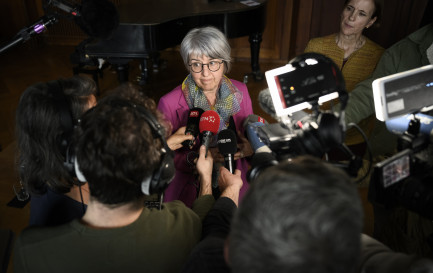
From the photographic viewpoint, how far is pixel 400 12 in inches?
142

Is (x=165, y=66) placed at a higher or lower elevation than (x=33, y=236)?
lower

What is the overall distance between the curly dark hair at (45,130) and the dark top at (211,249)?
47 cm

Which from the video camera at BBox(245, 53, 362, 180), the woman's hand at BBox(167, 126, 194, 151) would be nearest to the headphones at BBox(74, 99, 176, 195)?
the video camera at BBox(245, 53, 362, 180)

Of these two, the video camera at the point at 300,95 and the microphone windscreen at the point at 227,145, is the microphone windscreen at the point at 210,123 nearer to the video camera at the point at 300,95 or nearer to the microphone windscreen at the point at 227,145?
the microphone windscreen at the point at 227,145

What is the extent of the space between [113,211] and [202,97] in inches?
37.6

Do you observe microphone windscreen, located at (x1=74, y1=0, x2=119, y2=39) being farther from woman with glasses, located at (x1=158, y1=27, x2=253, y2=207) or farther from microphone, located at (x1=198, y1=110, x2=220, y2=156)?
microphone, located at (x1=198, y1=110, x2=220, y2=156)

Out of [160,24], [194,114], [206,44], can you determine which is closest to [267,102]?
[194,114]

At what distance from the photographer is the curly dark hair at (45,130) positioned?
104 centimetres

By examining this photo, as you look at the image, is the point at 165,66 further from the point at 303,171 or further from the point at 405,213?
the point at 303,171

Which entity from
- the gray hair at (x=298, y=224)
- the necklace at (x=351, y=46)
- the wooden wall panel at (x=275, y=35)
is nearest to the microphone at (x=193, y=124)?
the gray hair at (x=298, y=224)

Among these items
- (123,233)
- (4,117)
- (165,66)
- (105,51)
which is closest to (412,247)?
(123,233)

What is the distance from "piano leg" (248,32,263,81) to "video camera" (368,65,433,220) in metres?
3.35

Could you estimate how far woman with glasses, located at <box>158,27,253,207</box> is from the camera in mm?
1669

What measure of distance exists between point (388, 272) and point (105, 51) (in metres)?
3.03
